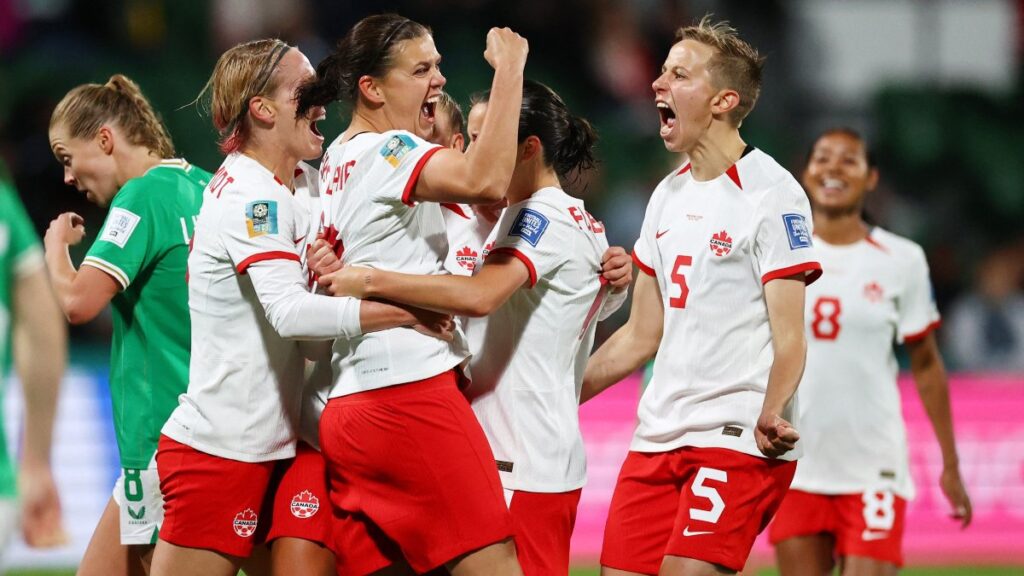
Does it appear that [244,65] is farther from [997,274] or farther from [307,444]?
[997,274]

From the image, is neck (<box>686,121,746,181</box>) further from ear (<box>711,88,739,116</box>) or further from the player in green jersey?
the player in green jersey

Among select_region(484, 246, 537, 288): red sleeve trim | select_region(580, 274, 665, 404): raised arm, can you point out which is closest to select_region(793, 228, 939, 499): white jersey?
select_region(580, 274, 665, 404): raised arm

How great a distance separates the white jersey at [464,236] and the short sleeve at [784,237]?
908mm

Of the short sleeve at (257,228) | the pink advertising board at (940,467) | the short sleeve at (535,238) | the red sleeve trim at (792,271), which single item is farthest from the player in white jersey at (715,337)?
the pink advertising board at (940,467)

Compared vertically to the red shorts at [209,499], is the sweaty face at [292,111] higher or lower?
higher

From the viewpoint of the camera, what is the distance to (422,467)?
394 centimetres

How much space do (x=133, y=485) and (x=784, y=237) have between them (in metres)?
2.33

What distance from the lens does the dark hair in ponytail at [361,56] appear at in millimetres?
4125

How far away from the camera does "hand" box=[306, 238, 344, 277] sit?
405cm

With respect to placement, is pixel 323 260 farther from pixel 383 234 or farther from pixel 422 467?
pixel 422 467

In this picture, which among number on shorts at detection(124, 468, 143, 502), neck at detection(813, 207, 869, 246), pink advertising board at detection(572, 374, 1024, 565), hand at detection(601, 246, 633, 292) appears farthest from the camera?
pink advertising board at detection(572, 374, 1024, 565)

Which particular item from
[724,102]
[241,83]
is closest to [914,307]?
[724,102]

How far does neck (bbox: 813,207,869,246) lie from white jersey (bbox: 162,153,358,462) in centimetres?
295

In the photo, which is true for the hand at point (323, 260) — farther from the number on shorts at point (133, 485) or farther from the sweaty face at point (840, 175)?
the sweaty face at point (840, 175)
